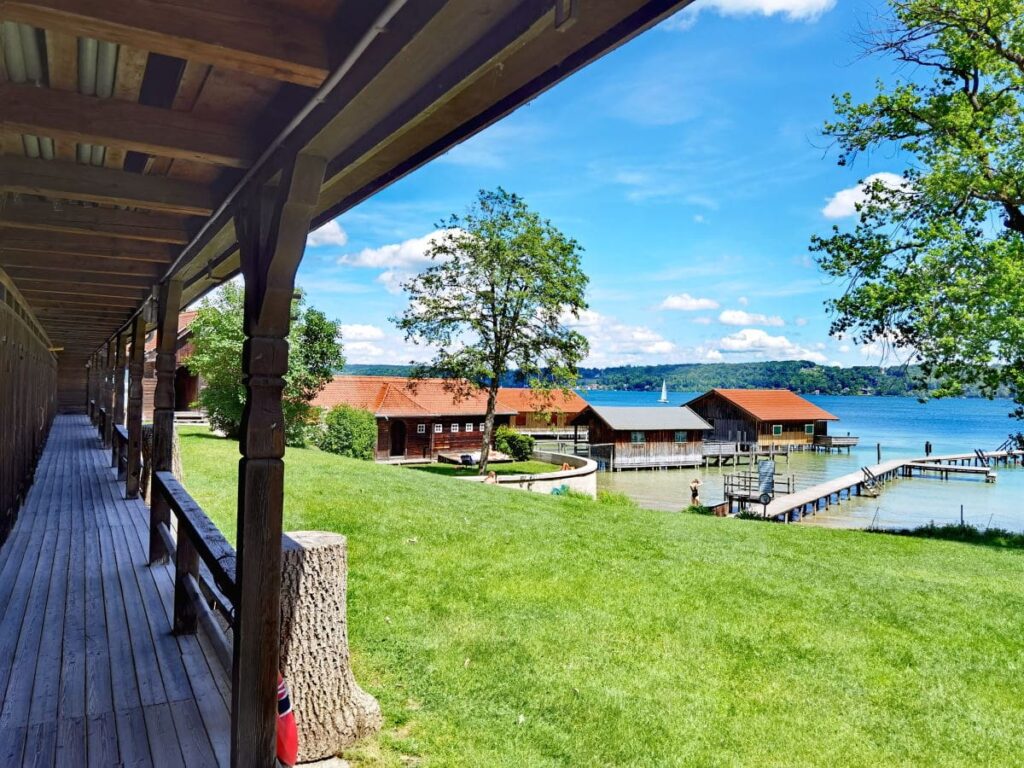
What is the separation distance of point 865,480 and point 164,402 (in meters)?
32.0

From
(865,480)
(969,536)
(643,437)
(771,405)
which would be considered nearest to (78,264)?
(969,536)

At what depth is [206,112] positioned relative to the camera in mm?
2518

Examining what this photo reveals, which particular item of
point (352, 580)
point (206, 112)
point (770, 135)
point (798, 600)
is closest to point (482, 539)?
point (352, 580)

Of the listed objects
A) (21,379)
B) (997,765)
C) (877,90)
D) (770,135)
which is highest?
(770,135)

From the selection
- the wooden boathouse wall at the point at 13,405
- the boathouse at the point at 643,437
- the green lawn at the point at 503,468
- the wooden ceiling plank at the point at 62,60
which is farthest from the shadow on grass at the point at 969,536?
the boathouse at the point at 643,437

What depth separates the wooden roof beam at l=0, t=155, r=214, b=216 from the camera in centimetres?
316

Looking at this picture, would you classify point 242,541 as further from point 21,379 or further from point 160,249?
point 21,379

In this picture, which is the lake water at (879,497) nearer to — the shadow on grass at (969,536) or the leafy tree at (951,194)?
the shadow on grass at (969,536)

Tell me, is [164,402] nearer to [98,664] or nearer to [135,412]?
[135,412]

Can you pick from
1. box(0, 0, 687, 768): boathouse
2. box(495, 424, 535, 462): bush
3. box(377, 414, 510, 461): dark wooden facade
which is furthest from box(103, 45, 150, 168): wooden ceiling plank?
box(495, 424, 535, 462): bush

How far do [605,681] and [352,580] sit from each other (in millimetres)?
3036

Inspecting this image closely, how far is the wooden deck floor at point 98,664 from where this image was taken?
Result: 3.03 meters

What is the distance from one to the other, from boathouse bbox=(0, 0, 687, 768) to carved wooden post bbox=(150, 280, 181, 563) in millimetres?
47

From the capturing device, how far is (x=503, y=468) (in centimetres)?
3000
